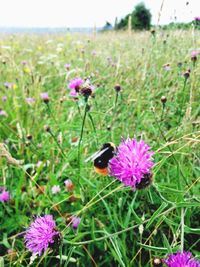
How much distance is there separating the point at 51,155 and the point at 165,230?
0.63 meters

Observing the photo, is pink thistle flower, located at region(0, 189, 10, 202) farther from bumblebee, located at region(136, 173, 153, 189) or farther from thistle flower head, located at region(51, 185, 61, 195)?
bumblebee, located at region(136, 173, 153, 189)

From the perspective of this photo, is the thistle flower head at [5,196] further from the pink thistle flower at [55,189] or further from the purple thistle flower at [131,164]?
the purple thistle flower at [131,164]

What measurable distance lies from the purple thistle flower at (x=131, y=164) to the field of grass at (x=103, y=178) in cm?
4

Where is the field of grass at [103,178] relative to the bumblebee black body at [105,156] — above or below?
below

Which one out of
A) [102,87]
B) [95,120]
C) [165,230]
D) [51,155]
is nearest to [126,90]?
[102,87]

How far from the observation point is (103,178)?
1246 mm

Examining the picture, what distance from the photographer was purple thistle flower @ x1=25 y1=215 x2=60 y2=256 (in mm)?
777

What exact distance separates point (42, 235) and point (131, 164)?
25 cm

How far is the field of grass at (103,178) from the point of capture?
3.02ft

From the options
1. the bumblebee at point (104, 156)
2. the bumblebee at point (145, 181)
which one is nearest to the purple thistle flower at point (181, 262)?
the bumblebee at point (145, 181)

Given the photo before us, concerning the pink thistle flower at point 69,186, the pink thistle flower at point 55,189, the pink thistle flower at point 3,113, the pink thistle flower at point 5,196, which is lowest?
the pink thistle flower at point 5,196

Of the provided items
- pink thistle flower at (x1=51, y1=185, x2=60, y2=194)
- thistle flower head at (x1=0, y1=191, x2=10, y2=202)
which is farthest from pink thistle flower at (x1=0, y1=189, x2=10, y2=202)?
pink thistle flower at (x1=51, y1=185, x2=60, y2=194)

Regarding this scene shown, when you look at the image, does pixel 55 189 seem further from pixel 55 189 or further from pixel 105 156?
pixel 105 156

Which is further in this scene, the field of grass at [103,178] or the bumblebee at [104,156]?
the field of grass at [103,178]
